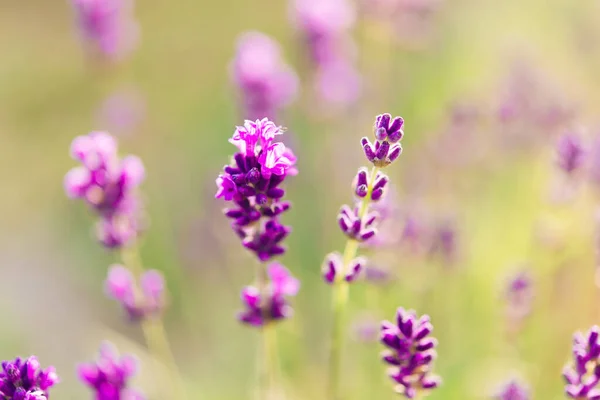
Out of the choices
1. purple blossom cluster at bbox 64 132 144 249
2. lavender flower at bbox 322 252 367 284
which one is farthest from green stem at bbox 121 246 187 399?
lavender flower at bbox 322 252 367 284

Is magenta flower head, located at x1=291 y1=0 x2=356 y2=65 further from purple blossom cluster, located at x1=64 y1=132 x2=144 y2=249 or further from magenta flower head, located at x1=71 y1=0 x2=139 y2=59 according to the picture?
purple blossom cluster, located at x1=64 y1=132 x2=144 y2=249

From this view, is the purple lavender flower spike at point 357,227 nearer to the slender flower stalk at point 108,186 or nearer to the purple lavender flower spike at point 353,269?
the purple lavender flower spike at point 353,269

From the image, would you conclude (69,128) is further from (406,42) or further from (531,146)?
(531,146)

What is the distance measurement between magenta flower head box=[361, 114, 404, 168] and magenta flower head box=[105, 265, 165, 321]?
1.08m

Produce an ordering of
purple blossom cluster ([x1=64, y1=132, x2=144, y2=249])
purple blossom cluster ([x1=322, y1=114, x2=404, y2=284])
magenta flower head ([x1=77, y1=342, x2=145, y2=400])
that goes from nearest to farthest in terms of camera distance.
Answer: purple blossom cluster ([x1=322, y1=114, x2=404, y2=284]) → magenta flower head ([x1=77, y1=342, x2=145, y2=400]) → purple blossom cluster ([x1=64, y1=132, x2=144, y2=249])

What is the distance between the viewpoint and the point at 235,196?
143 cm

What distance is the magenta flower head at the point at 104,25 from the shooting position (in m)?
3.18

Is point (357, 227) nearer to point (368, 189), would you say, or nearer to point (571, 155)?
point (368, 189)

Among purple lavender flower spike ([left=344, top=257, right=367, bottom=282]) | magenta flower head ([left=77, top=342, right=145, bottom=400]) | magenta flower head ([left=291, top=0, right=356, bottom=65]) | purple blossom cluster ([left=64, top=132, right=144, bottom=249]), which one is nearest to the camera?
purple lavender flower spike ([left=344, top=257, right=367, bottom=282])

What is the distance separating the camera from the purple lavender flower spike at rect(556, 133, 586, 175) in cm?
208

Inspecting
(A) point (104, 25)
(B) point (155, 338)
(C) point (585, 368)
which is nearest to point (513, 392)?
(C) point (585, 368)

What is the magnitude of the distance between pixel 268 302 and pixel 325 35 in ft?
5.61

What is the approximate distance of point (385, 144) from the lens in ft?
4.51

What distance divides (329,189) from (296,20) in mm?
804
